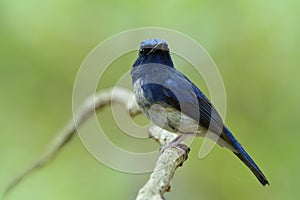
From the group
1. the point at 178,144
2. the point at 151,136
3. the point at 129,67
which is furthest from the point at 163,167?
the point at 129,67

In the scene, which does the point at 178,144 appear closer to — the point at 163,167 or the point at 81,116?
the point at 163,167

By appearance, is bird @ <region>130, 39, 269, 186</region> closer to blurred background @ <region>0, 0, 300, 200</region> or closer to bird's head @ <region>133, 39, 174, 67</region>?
bird's head @ <region>133, 39, 174, 67</region>

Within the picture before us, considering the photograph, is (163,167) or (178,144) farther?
(178,144)

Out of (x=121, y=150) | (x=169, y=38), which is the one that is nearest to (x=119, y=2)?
(x=169, y=38)

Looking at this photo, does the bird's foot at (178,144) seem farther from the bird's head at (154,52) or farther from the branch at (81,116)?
the branch at (81,116)

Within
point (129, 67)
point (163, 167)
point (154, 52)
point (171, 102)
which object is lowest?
point (163, 167)

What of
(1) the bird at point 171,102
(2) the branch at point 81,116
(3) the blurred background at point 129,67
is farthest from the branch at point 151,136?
(3) the blurred background at point 129,67

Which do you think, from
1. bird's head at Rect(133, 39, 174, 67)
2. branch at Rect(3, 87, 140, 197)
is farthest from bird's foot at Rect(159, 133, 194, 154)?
branch at Rect(3, 87, 140, 197)
